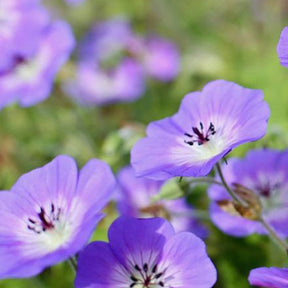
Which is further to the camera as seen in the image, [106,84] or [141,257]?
[106,84]

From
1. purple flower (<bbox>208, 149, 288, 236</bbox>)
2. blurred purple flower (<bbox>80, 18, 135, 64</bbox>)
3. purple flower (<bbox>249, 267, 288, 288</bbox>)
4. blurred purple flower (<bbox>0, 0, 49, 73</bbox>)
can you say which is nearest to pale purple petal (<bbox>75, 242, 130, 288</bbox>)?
purple flower (<bbox>249, 267, 288, 288</bbox>)

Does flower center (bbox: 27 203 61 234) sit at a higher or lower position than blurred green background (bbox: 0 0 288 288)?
lower

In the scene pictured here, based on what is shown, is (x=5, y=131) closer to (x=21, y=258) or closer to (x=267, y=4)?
(x=267, y=4)

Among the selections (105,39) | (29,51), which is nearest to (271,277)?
(29,51)

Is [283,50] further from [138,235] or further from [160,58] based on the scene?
[160,58]

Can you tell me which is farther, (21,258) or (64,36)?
(64,36)

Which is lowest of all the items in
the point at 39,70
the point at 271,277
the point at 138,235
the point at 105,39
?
the point at 271,277

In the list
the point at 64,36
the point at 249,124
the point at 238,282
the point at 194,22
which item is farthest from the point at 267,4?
the point at 249,124

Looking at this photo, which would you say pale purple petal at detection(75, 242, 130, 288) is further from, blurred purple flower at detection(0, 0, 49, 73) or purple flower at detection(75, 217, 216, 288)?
blurred purple flower at detection(0, 0, 49, 73)
